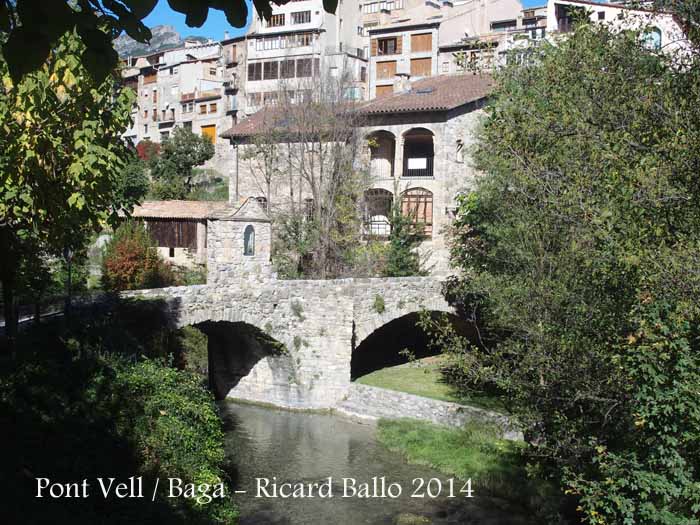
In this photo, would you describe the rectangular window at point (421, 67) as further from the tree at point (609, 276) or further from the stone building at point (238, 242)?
the tree at point (609, 276)

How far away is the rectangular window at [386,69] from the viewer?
165 feet

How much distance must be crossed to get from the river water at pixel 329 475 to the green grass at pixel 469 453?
298mm

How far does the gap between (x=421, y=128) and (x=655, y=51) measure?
22.0 m

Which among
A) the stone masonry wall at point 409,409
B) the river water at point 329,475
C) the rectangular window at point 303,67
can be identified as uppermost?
the rectangular window at point 303,67

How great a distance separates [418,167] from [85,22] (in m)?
30.4

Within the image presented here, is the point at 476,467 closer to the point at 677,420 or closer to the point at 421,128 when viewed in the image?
the point at 677,420

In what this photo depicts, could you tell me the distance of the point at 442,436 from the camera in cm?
1939

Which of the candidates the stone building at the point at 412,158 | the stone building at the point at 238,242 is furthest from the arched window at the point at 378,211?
the stone building at the point at 238,242

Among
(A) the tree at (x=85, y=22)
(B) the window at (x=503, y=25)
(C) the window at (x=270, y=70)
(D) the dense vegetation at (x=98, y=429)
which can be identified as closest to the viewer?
(A) the tree at (x=85, y=22)

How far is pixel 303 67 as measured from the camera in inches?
1895

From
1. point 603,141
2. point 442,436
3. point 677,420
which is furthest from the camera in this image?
point 442,436

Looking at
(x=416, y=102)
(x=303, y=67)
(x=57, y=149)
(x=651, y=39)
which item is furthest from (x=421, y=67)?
(x=57, y=149)

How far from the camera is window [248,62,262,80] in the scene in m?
51.6

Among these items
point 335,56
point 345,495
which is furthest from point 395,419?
point 335,56
